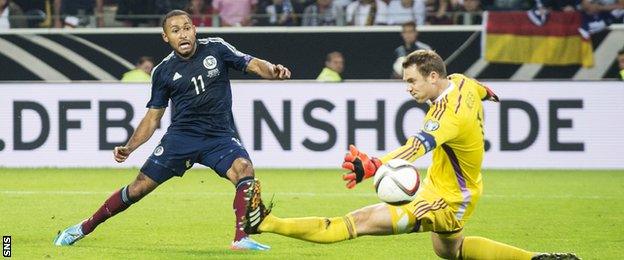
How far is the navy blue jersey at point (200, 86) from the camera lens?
9.34 metres

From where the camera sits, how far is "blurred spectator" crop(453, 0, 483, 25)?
62.8ft

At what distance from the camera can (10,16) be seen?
64.5 ft

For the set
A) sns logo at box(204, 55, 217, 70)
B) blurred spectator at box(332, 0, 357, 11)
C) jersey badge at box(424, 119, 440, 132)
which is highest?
blurred spectator at box(332, 0, 357, 11)

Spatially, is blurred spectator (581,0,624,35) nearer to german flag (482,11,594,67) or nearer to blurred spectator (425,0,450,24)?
german flag (482,11,594,67)

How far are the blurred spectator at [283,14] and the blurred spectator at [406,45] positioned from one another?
1724mm

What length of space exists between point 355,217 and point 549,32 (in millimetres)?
12010

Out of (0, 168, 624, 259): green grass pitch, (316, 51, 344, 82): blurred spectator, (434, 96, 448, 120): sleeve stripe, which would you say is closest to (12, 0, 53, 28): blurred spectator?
(0, 168, 624, 259): green grass pitch

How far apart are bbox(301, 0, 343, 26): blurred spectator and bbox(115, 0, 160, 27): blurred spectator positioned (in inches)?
92.2

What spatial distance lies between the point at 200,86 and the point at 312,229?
2215mm

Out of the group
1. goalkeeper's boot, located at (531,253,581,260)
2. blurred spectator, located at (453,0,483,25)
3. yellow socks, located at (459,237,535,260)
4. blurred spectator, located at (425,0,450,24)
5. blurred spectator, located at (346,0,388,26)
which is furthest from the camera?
blurred spectator, located at (346,0,388,26)

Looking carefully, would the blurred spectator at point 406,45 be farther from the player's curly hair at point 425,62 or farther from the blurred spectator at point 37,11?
the player's curly hair at point 425,62

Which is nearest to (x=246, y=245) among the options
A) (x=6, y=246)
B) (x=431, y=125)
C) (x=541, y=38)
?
(x=6, y=246)

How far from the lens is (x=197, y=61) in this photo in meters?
9.38

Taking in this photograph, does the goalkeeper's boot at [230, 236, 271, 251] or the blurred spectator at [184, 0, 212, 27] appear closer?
the goalkeeper's boot at [230, 236, 271, 251]
